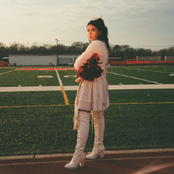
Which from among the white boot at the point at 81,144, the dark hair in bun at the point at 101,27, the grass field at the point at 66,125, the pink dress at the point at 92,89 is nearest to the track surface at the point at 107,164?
the white boot at the point at 81,144

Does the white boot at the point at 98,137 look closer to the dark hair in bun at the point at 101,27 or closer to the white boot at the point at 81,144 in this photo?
the white boot at the point at 81,144

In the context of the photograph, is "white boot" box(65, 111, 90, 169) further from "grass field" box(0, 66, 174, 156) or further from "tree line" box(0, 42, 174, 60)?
"tree line" box(0, 42, 174, 60)

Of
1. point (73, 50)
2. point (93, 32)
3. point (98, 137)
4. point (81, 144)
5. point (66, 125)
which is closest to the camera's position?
point (81, 144)

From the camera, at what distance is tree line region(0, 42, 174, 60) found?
330 ft

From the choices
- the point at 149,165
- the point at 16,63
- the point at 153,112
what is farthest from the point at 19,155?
the point at 16,63

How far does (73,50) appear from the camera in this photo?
105062mm

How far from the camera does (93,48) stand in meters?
3.42

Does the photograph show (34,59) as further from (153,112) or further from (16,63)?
(153,112)

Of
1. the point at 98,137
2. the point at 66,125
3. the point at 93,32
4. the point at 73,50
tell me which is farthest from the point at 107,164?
the point at 73,50

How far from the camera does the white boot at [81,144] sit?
11.0 feet

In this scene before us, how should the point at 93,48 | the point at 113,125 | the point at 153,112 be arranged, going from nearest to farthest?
the point at 93,48, the point at 113,125, the point at 153,112

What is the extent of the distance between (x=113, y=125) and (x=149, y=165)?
2.29 meters

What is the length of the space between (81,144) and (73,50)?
102877 millimetres

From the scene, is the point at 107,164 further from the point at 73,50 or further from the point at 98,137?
the point at 73,50
